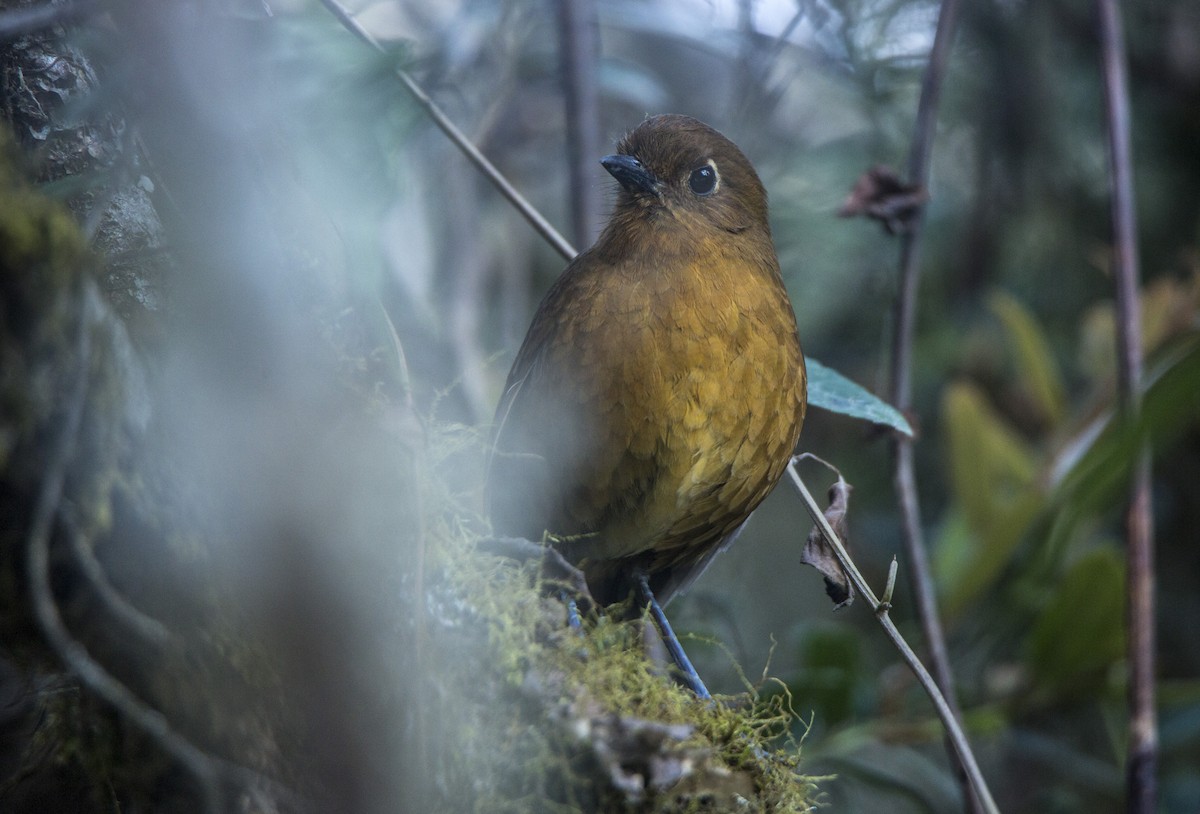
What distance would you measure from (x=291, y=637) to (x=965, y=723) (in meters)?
2.02

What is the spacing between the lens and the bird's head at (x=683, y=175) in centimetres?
220

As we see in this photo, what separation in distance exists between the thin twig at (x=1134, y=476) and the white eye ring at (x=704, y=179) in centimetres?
96

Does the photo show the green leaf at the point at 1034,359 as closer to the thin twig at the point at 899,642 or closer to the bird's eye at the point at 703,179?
the bird's eye at the point at 703,179

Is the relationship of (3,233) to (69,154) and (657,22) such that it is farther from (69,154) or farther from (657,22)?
(657,22)

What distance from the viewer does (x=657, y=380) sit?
6.16 ft

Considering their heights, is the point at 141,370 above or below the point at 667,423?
above

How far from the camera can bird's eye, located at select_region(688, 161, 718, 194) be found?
2.24m

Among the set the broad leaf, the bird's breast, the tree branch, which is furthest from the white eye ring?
the broad leaf

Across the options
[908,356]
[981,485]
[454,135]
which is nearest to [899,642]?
[908,356]

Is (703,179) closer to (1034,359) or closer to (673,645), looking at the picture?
(673,645)

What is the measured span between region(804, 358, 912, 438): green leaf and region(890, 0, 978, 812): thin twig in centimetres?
27

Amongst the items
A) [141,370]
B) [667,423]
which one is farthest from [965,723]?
[141,370]

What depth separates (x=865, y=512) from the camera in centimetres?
399

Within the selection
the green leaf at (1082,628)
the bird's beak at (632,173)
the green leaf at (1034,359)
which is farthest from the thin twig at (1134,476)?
the bird's beak at (632,173)
